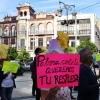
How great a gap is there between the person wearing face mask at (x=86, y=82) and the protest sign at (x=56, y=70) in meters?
0.47

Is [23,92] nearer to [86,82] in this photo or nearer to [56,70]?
[86,82]

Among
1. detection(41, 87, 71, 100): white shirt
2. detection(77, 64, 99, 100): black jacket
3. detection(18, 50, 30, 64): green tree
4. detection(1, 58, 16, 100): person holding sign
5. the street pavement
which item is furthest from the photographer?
detection(18, 50, 30, 64): green tree

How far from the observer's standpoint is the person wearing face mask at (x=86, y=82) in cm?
313

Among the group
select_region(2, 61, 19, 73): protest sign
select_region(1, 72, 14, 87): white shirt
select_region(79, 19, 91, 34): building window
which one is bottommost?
select_region(1, 72, 14, 87): white shirt

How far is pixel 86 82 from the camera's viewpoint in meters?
3.13

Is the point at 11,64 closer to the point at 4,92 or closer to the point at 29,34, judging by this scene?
the point at 4,92

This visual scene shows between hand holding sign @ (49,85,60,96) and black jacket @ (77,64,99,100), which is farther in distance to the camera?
black jacket @ (77,64,99,100)

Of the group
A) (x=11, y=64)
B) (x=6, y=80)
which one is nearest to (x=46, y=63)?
(x=11, y=64)

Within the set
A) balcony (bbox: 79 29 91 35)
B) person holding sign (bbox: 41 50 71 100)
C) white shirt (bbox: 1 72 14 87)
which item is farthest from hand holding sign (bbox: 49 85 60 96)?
balcony (bbox: 79 29 91 35)

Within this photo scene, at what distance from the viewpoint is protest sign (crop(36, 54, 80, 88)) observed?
247 cm

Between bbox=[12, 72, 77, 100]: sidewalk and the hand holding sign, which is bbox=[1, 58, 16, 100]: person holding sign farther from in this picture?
the hand holding sign

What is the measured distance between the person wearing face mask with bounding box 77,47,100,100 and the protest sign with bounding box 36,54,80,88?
1.54 ft

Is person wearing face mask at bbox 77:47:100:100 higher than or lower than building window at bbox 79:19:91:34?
lower

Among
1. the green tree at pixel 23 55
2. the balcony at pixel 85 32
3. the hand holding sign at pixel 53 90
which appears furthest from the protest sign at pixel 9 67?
the balcony at pixel 85 32
